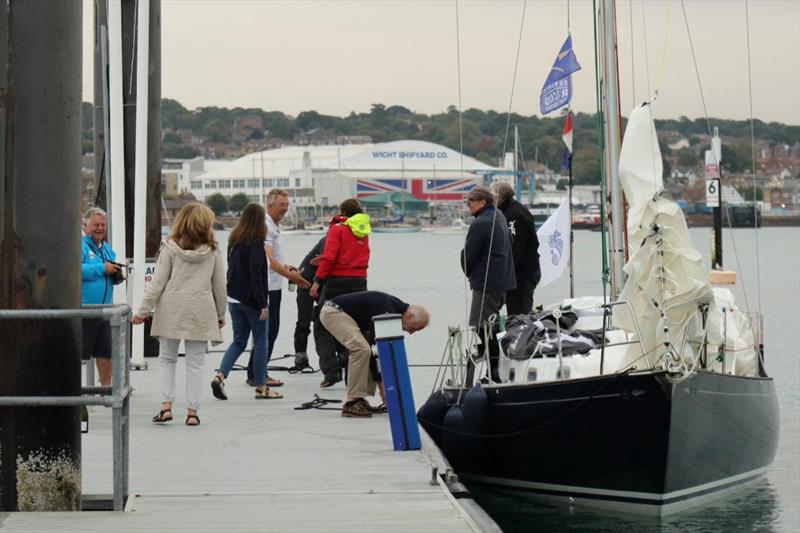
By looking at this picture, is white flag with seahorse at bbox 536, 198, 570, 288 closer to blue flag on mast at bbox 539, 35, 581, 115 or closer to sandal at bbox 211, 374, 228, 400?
Result: blue flag on mast at bbox 539, 35, 581, 115

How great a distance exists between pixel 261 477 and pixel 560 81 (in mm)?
8827

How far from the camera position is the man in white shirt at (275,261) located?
14.4 meters

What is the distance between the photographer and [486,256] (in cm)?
1504

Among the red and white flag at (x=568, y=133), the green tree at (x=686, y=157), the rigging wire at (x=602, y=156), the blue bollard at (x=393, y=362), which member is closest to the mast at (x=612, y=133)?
the rigging wire at (x=602, y=156)

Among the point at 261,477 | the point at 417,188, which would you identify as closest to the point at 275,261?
the point at 261,477

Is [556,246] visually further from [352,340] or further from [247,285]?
[352,340]

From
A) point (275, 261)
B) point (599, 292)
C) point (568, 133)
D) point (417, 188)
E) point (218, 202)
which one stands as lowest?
point (599, 292)

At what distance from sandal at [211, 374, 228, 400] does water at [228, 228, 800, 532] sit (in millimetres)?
2347

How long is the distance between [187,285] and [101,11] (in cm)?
790

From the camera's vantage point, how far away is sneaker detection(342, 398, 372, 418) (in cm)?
1211

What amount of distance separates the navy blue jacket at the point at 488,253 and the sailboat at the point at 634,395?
1824mm

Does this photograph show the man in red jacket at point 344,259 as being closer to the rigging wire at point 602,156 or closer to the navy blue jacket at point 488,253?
the navy blue jacket at point 488,253

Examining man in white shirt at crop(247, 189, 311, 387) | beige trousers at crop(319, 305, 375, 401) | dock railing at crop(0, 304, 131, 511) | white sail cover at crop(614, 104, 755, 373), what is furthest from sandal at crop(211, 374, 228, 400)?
dock railing at crop(0, 304, 131, 511)

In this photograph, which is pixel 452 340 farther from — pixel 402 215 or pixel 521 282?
pixel 402 215
